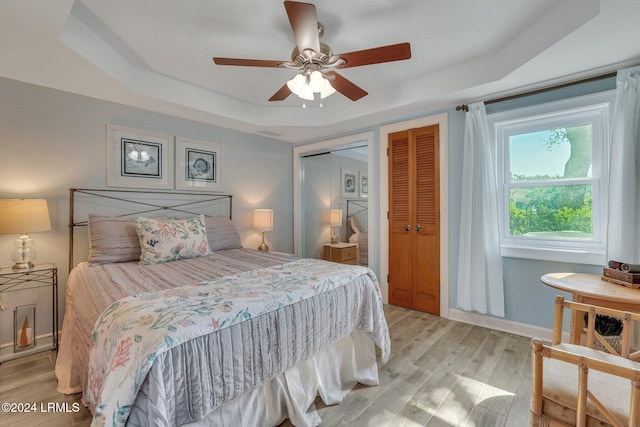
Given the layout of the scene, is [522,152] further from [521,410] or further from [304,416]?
[304,416]

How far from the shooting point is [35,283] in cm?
244

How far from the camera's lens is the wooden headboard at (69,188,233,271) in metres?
2.65

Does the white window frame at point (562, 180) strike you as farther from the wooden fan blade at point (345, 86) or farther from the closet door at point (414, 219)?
the wooden fan blade at point (345, 86)

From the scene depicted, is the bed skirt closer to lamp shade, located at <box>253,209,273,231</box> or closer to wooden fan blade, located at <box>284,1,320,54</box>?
wooden fan blade, located at <box>284,1,320,54</box>

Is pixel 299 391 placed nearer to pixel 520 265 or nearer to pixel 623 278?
pixel 623 278

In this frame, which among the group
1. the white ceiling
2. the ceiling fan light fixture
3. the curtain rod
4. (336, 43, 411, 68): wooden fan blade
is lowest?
the ceiling fan light fixture

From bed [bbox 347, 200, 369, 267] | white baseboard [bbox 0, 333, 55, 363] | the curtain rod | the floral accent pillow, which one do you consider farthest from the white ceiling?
white baseboard [bbox 0, 333, 55, 363]

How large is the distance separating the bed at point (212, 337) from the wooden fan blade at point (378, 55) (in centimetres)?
140

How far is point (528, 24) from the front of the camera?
199 cm

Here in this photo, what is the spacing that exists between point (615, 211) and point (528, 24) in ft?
4.94

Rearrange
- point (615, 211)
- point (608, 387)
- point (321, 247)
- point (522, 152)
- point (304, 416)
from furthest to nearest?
point (321, 247), point (522, 152), point (615, 211), point (304, 416), point (608, 387)

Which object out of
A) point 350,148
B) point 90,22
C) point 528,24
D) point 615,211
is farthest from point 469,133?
point 90,22

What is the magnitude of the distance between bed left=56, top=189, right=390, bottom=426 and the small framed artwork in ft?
2.09

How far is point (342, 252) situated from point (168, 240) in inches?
95.0
